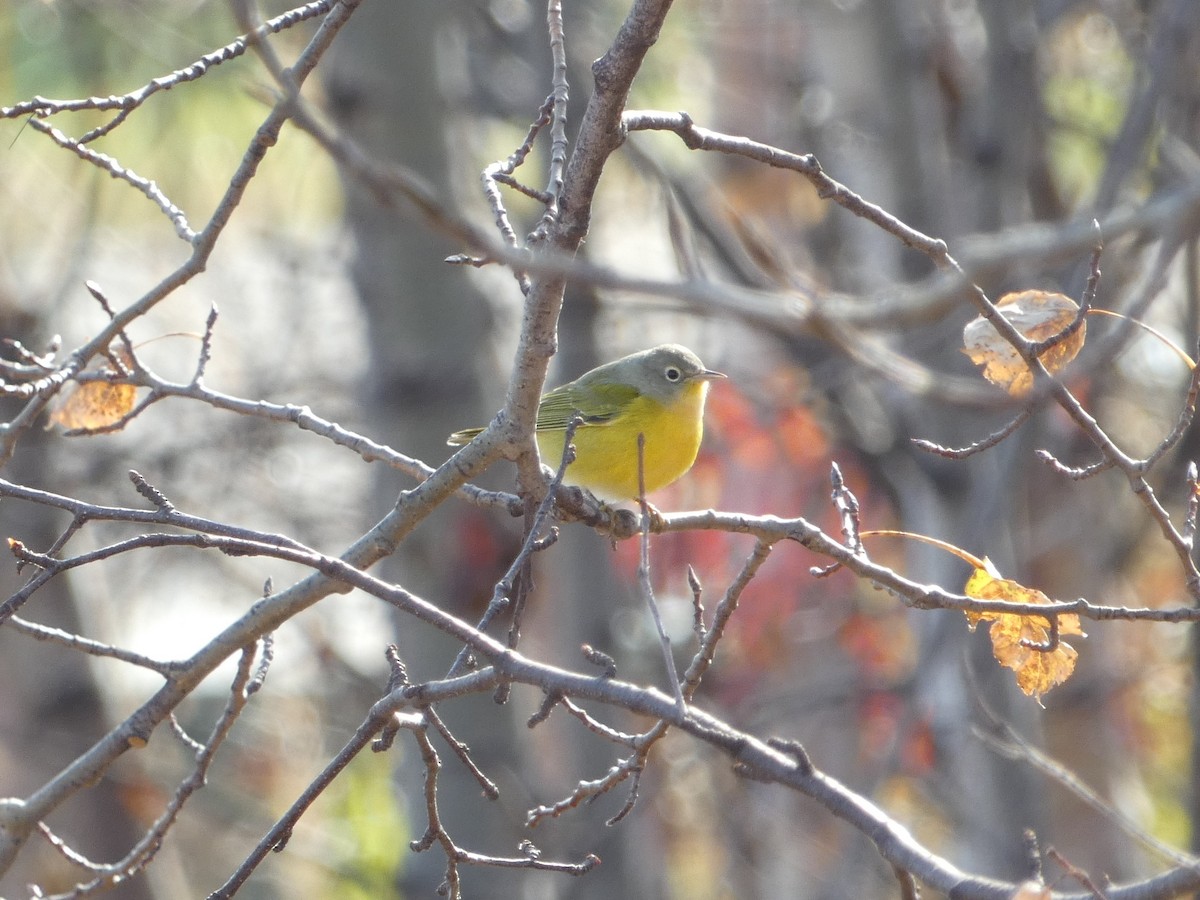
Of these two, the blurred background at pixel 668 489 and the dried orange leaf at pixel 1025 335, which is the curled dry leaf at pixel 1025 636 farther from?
the blurred background at pixel 668 489

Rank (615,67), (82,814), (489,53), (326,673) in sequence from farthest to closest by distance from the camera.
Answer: (326,673) < (489,53) < (82,814) < (615,67)

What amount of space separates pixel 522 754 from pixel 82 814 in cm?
290

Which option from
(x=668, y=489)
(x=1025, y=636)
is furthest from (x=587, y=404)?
(x=668, y=489)

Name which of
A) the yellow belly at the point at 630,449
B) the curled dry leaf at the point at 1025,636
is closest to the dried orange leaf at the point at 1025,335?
the curled dry leaf at the point at 1025,636

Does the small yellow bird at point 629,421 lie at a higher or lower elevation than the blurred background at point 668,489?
lower

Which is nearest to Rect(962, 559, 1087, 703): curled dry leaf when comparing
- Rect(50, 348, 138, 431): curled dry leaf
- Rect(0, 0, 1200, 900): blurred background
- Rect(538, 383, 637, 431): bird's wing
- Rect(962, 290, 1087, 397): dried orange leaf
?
Rect(962, 290, 1087, 397): dried orange leaf

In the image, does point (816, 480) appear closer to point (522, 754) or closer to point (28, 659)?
point (522, 754)

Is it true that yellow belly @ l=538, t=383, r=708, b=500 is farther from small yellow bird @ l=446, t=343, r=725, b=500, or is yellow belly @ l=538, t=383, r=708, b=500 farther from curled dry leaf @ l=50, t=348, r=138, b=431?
curled dry leaf @ l=50, t=348, r=138, b=431

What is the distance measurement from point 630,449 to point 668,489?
166 inches

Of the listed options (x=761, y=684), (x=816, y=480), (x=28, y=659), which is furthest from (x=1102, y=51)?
(x=28, y=659)

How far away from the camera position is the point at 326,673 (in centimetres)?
898

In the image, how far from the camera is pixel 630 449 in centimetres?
491

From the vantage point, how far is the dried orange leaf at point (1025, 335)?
2.69m

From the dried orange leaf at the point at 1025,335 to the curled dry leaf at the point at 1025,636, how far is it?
0.41 metres
